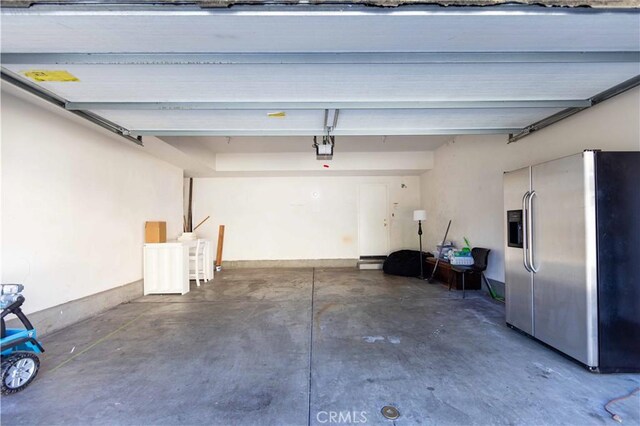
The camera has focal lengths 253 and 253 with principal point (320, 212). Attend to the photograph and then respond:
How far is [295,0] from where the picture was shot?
128 centimetres

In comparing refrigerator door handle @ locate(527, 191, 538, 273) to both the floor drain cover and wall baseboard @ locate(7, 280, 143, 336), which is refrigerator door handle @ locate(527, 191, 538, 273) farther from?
wall baseboard @ locate(7, 280, 143, 336)

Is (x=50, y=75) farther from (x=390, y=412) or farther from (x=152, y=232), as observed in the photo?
(x=390, y=412)

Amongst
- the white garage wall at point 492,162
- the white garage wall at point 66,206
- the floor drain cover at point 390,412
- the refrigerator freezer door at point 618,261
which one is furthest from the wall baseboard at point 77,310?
the white garage wall at point 492,162

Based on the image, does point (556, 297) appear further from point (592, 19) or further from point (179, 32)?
point (179, 32)

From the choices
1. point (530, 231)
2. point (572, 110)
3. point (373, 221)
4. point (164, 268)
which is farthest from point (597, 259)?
point (164, 268)

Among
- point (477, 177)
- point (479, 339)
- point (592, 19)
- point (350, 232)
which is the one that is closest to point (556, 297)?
point (479, 339)

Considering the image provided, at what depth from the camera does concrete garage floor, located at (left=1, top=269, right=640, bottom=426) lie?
1.66 meters

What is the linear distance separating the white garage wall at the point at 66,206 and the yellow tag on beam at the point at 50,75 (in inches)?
36.2

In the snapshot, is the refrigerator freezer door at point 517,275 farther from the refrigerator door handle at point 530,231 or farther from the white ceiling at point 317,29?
the white ceiling at point 317,29

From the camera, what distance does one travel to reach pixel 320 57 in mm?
1737

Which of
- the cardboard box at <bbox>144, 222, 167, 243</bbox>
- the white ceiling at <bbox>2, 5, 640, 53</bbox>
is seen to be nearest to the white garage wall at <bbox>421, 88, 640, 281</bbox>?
the white ceiling at <bbox>2, 5, 640, 53</bbox>

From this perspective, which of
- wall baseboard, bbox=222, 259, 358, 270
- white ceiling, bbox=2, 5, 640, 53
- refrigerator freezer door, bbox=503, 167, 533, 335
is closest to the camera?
white ceiling, bbox=2, 5, 640, 53

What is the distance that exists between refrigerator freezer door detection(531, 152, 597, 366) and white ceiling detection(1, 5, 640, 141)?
0.77 meters

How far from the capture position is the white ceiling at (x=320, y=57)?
138cm
